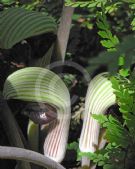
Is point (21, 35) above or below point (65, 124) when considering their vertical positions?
above

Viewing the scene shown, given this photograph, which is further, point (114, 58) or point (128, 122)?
point (128, 122)

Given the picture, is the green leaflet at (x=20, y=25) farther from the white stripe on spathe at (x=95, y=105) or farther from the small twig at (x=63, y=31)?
the white stripe on spathe at (x=95, y=105)

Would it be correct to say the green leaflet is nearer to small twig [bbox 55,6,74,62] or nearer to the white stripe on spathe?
small twig [bbox 55,6,74,62]

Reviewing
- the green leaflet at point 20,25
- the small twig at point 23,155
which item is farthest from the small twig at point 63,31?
the small twig at point 23,155

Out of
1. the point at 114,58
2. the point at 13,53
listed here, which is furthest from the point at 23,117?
the point at 114,58

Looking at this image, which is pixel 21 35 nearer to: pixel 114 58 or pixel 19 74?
pixel 19 74

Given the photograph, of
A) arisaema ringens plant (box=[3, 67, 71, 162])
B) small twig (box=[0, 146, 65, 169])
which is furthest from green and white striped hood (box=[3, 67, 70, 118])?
small twig (box=[0, 146, 65, 169])
